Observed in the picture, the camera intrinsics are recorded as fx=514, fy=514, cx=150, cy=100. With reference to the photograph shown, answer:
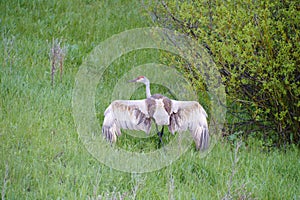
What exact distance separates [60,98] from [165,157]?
203 cm

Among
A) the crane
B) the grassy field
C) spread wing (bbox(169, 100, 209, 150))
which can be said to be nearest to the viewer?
the grassy field

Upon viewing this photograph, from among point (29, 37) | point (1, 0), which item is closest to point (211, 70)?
point (29, 37)

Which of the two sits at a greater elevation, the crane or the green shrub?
the green shrub

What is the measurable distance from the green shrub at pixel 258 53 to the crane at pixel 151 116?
0.64 metres

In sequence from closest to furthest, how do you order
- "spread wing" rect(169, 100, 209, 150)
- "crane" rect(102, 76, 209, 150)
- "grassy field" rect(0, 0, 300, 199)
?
"grassy field" rect(0, 0, 300, 199), "crane" rect(102, 76, 209, 150), "spread wing" rect(169, 100, 209, 150)

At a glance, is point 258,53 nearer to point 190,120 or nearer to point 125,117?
point 190,120

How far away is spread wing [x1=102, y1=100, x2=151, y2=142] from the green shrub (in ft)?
3.63

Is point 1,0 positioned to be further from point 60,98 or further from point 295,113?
point 295,113

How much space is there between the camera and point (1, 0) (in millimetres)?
10523

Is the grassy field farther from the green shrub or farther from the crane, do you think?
the green shrub

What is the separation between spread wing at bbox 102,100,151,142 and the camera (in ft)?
19.9

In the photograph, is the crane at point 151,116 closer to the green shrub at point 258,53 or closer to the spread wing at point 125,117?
the spread wing at point 125,117

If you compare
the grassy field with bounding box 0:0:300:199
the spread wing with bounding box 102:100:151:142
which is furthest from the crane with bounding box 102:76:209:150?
the grassy field with bounding box 0:0:300:199

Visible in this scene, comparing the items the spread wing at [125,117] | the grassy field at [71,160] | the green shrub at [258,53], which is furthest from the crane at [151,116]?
the green shrub at [258,53]
